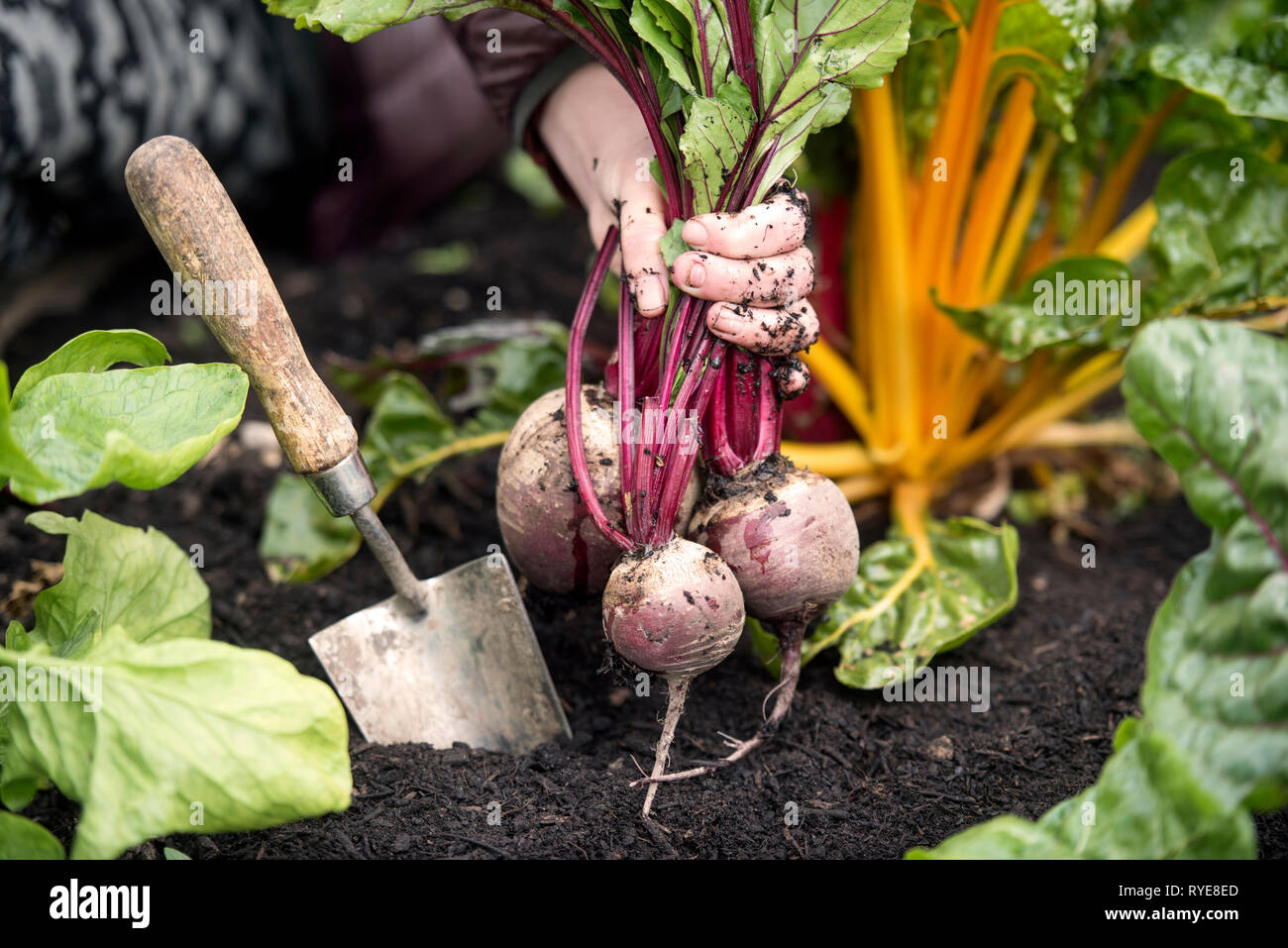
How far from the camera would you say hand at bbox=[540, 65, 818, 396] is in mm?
1439

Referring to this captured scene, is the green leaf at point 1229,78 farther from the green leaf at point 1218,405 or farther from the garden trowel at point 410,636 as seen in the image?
the garden trowel at point 410,636

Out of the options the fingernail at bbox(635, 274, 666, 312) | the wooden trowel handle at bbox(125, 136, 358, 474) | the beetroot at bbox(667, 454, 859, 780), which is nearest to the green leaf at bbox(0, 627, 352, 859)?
the wooden trowel handle at bbox(125, 136, 358, 474)

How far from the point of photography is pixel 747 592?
1557 millimetres

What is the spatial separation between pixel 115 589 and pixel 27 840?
40cm

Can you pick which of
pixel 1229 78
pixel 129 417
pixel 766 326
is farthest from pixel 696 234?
pixel 1229 78

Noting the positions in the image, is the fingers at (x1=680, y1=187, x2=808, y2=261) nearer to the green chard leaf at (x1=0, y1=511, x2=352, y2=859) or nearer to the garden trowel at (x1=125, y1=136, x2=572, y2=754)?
the garden trowel at (x1=125, y1=136, x2=572, y2=754)

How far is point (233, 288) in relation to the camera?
1433mm

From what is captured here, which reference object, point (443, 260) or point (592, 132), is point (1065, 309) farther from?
point (443, 260)

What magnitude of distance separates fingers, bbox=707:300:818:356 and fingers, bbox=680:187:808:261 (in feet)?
0.26

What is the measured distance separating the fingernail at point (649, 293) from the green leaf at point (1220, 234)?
40.1 inches

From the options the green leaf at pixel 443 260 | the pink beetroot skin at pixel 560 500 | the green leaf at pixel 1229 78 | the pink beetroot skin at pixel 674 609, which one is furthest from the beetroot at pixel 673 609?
the green leaf at pixel 443 260
